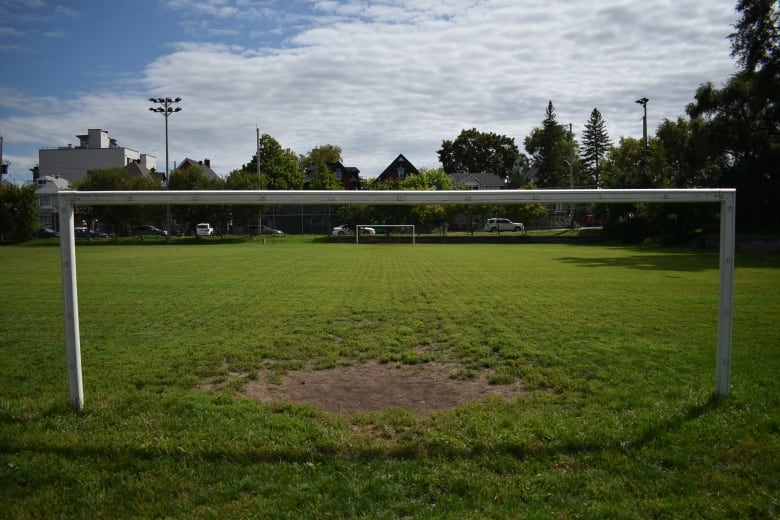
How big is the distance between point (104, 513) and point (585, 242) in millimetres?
41042

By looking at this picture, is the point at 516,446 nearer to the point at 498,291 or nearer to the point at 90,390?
the point at 90,390

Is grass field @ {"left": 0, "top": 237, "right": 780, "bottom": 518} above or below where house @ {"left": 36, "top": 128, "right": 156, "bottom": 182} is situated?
below

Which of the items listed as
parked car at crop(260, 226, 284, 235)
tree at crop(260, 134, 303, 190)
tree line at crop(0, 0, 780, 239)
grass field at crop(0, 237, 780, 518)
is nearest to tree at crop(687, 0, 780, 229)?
tree line at crop(0, 0, 780, 239)

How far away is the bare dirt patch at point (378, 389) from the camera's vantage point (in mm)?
5871

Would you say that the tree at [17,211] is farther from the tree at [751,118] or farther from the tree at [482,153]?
the tree at [482,153]

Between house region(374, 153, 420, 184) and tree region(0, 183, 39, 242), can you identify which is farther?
house region(374, 153, 420, 184)

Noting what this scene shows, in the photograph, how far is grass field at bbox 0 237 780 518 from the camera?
149 inches

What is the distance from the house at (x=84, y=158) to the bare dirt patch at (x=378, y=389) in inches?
3413

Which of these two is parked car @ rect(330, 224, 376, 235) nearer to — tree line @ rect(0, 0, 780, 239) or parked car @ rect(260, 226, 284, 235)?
tree line @ rect(0, 0, 780, 239)

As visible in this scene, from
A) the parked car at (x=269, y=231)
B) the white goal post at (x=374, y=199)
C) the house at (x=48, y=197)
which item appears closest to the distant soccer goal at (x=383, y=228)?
the parked car at (x=269, y=231)

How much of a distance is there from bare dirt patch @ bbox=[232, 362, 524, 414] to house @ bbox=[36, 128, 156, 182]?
86682 mm

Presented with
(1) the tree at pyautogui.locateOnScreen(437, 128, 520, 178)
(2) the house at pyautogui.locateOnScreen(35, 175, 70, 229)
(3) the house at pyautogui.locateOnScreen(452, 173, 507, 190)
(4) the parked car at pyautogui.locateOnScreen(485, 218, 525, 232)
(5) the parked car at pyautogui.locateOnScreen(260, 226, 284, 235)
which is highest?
(1) the tree at pyautogui.locateOnScreen(437, 128, 520, 178)

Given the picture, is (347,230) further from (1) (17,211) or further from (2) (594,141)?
(2) (594,141)

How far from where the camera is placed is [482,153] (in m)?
110
